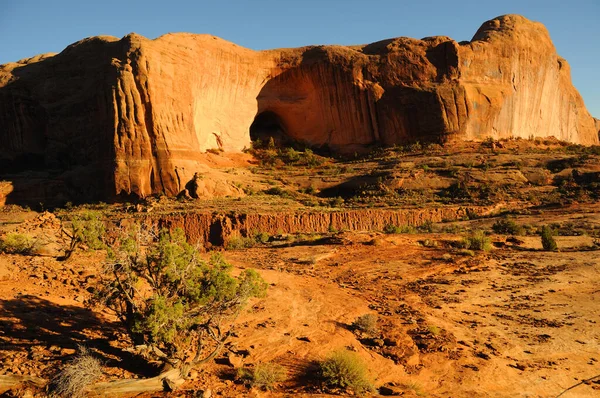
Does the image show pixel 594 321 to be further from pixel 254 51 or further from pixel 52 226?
pixel 254 51

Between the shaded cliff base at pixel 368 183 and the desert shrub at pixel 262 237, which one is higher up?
the shaded cliff base at pixel 368 183

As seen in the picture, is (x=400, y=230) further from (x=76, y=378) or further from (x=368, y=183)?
(x=76, y=378)

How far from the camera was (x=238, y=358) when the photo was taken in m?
7.85

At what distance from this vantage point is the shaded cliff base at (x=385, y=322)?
731 cm

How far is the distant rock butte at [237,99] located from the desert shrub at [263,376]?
64.8 ft

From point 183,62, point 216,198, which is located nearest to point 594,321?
point 216,198

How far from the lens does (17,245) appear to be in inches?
450

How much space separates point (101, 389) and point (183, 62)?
2561 cm

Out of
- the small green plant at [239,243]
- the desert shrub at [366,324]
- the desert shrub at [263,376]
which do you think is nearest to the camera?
the desert shrub at [263,376]

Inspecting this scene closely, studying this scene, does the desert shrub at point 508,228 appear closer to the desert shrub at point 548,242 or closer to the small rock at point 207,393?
the desert shrub at point 548,242

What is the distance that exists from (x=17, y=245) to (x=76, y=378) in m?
6.51

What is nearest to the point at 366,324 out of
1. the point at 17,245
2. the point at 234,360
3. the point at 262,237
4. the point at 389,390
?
the point at 389,390

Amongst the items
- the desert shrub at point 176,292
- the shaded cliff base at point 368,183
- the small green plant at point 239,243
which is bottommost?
the small green plant at point 239,243

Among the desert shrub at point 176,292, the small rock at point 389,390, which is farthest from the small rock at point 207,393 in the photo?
the small rock at point 389,390
